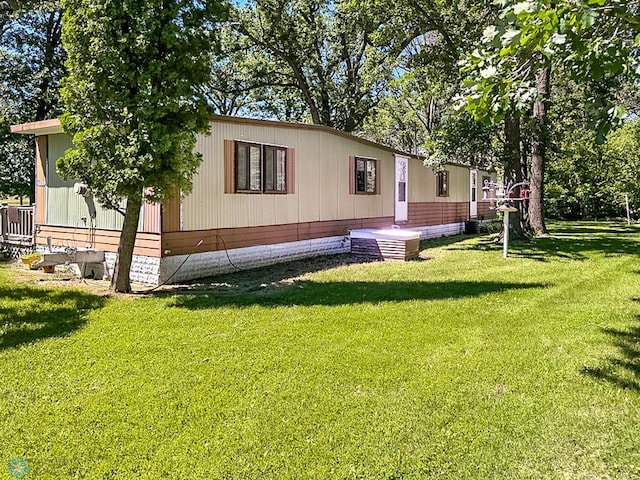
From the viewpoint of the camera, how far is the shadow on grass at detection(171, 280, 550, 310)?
22.1 ft

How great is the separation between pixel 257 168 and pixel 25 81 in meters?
12.0

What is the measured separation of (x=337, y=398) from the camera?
368cm

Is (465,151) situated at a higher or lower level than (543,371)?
higher

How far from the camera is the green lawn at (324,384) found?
9.50 feet

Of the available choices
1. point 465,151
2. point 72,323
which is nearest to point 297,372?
point 72,323

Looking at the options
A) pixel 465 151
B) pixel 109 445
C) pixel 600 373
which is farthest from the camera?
pixel 465 151

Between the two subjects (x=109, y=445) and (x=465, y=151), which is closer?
(x=109, y=445)

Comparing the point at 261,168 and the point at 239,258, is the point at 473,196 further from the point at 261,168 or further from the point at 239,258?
the point at 239,258

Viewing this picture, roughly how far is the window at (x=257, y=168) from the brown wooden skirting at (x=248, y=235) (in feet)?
2.64

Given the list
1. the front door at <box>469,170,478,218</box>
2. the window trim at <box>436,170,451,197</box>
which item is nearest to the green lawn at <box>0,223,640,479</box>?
the window trim at <box>436,170,451,197</box>

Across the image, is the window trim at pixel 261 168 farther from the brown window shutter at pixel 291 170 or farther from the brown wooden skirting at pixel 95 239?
the brown wooden skirting at pixel 95 239

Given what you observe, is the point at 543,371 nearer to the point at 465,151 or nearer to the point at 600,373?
the point at 600,373

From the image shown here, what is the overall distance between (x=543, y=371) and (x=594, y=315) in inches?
83.3

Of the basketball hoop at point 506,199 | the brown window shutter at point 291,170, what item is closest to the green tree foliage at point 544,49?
the brown window shutter at point 291,170
